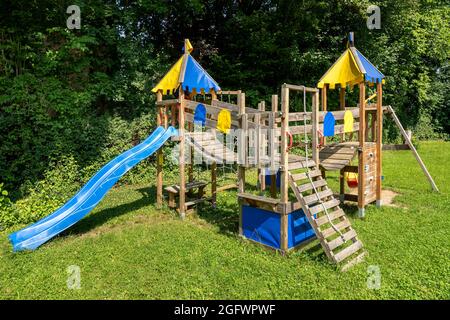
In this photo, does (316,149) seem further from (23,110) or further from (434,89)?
(434,89)

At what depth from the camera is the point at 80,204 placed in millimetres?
6496

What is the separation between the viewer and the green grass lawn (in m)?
4.39

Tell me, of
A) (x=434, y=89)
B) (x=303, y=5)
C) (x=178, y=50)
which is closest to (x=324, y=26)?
(x=303, y=5)

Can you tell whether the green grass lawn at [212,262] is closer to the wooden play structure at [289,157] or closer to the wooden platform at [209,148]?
the wooden play structure at [289,157]

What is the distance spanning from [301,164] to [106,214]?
4.79 meters

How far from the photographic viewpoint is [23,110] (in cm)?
978

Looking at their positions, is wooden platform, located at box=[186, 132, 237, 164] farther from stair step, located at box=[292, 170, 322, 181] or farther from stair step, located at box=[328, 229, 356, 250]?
stair step, located at box=[328, 229, 356, 250]

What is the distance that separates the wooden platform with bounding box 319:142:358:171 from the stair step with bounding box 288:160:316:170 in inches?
57.9

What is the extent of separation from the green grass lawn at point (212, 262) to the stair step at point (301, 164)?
1.43 metres

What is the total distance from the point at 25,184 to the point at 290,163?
8.17 metres

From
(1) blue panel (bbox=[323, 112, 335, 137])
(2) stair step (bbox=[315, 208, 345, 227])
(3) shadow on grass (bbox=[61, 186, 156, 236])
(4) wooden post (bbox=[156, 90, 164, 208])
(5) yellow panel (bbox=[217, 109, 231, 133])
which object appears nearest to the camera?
(2) stair step (bbox=[315, 208, 345, 227])

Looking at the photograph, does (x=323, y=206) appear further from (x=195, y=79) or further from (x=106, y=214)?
→ (x=106, y=214)

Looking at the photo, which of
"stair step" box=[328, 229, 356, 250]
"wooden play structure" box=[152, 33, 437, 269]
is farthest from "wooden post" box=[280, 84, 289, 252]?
"stair step" box=[328, 229, 356, 250]

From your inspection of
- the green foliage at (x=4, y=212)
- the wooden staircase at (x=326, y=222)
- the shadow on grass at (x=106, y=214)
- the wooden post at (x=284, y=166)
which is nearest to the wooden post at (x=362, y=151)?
the wooden staircase at (x=326, y=222)
